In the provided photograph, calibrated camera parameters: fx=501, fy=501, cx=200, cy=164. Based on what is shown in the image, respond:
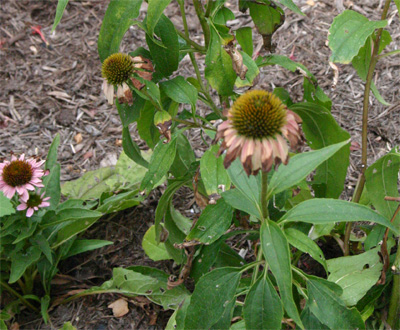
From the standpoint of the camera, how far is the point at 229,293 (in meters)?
1.49

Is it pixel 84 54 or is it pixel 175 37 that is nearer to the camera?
pixel 175 37

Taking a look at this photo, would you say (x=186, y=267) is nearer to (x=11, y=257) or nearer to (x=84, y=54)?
(x=11, y=257)

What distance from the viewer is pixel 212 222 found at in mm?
1596

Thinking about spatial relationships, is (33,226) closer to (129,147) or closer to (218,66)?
(129,147)

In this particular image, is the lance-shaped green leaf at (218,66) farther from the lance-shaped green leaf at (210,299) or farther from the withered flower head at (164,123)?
the lance-shaped green leaf at (210,299)

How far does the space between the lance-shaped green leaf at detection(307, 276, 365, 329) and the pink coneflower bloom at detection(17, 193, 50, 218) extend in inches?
42.2

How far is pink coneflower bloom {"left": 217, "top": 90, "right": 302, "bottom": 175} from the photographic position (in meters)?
1.16

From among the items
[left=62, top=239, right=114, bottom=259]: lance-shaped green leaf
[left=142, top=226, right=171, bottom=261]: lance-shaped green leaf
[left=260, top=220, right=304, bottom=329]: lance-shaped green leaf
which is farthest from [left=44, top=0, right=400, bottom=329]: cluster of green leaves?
[left=62, top=239, right=114, bottom=259]: lance-shaped green leaf

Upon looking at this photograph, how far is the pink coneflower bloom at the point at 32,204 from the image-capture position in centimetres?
192

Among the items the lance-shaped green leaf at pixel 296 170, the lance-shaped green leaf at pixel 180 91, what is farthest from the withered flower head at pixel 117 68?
the lance-shaped green leaf at pixel 296 170

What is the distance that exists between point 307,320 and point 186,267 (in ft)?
1.56

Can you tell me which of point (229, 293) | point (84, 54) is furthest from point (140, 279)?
point (84, 54)

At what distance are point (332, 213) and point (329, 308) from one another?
0.30 meters

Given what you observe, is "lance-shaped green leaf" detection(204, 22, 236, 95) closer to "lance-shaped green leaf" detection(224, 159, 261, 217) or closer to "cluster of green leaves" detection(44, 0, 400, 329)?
"cluster of green leaves" detection(44, 0, 400, 329)
